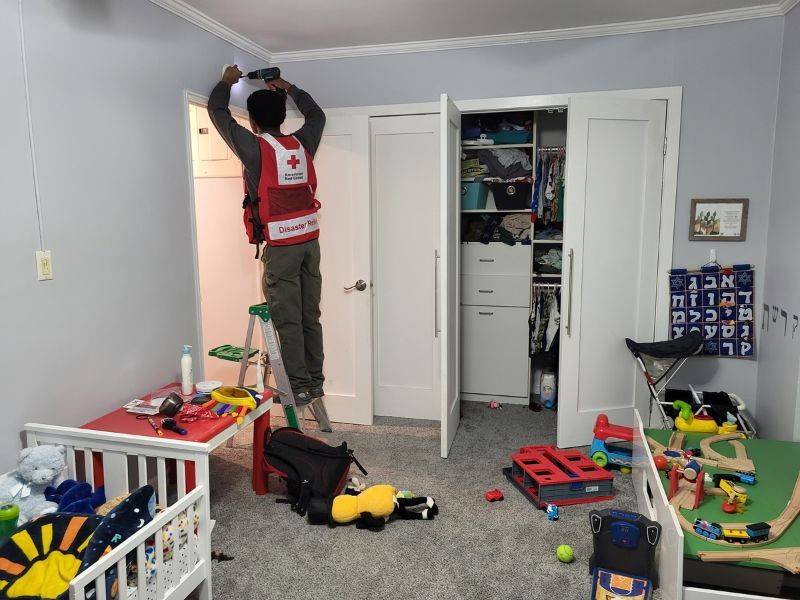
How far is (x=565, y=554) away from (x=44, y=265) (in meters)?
2.36

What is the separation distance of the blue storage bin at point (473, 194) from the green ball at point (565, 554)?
8.24 feet

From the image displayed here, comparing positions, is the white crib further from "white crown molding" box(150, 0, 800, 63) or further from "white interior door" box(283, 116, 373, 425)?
"white crown molding" box(150, 0, 800, 63)

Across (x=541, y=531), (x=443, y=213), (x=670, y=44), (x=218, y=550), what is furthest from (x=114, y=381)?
(x=670, y=44)

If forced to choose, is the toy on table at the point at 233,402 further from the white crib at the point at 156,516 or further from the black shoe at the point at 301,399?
the black shoe at the point at 301,399

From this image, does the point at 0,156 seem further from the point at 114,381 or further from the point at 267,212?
the point at 267,212

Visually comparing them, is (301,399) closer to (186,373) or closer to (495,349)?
(186,373)

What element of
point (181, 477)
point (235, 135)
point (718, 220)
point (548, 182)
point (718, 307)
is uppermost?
point (235, 135)

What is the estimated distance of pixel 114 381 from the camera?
104 inches

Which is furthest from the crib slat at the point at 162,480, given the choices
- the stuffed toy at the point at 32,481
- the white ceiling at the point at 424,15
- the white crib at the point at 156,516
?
the white ceiling at the point at 424,15

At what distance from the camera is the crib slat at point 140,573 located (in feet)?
5.55

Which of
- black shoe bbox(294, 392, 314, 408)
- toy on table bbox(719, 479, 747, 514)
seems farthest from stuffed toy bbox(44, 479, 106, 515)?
toy on table bbox(719, 479, 747, 514)

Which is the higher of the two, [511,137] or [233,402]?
[511,137]

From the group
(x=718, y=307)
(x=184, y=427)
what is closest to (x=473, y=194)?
(x=718, y=307)

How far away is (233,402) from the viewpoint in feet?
8.88
